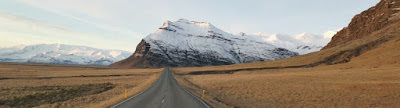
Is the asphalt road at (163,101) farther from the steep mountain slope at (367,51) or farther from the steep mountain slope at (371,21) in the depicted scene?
the steep mountain slope at (371,21)

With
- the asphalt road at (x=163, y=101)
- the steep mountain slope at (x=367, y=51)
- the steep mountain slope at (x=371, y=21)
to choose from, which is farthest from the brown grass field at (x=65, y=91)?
the steep mountain slope at (x=371, y=21)

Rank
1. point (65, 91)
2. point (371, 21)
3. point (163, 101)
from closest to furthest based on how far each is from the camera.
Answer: point (163, 101), point (65, 91), point (371, 21)

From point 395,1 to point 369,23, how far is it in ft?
68.5

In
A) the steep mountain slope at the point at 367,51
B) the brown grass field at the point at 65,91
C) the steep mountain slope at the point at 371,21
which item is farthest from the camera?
the steep mountain slope at the point at 371,21

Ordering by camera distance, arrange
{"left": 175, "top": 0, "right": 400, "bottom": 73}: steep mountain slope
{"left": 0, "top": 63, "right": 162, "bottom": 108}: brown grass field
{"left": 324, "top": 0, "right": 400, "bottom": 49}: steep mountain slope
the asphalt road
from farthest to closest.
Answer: {"left": 324, "top": 0, "right": 400, "bottom": 49}: steep mountain slope
{"left": 175, "top": 0, "right": 400, "bottom": 73}: steep mountain slope
{"left": 0, "top": 63, "right": 162, "bottom": 108}: brown grass field
the asphalt road

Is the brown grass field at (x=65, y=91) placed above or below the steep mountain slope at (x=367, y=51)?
below

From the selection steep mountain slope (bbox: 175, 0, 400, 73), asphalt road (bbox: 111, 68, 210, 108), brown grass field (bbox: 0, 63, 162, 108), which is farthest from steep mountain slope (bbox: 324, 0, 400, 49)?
asphalt road (bbox: 111, 68, 210, 108)

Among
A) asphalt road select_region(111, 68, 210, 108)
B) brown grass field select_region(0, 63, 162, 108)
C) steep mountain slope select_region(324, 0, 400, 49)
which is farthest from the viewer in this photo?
steep mountain slope select_region(324, 0, 400, 49)

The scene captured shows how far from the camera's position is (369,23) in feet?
515

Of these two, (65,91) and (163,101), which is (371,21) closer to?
(163,101)

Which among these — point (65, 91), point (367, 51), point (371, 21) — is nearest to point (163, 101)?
point (65, 91)

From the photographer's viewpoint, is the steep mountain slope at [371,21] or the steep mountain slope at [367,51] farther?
the steep mountain slope at [371,21]

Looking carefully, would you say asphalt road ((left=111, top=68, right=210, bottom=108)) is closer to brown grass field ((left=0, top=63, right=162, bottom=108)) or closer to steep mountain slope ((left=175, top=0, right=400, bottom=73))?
brown grass field ((left=0, top=63, right=162, bottom=108))

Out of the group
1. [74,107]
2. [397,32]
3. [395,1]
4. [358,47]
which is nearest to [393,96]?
[74,107]
